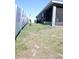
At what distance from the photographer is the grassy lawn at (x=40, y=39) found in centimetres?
194

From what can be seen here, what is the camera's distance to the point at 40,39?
205 centimetres

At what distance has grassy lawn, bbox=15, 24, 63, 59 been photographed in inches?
76.3

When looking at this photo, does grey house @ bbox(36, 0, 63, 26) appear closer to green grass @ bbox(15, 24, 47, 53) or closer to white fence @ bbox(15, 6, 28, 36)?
green grass @ bbox(15, 24, 47, 53)

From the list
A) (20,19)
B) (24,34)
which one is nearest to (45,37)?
(24,34)

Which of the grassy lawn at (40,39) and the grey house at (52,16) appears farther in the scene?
the grey house at (52,16)

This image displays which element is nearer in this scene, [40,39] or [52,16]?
[40,39]

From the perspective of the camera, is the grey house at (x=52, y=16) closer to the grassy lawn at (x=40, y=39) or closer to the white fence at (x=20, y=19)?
the grassy lawn at (x=40, y=39)

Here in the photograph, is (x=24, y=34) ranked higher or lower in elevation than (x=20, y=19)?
lower

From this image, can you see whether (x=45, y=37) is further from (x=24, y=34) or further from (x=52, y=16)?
(x=52, y=16)

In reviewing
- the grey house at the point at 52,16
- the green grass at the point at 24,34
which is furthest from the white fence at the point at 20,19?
the grey house at the point at 52,16

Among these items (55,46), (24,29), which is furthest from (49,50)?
(24,29)

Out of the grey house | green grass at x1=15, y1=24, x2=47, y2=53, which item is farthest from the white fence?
the grey house
